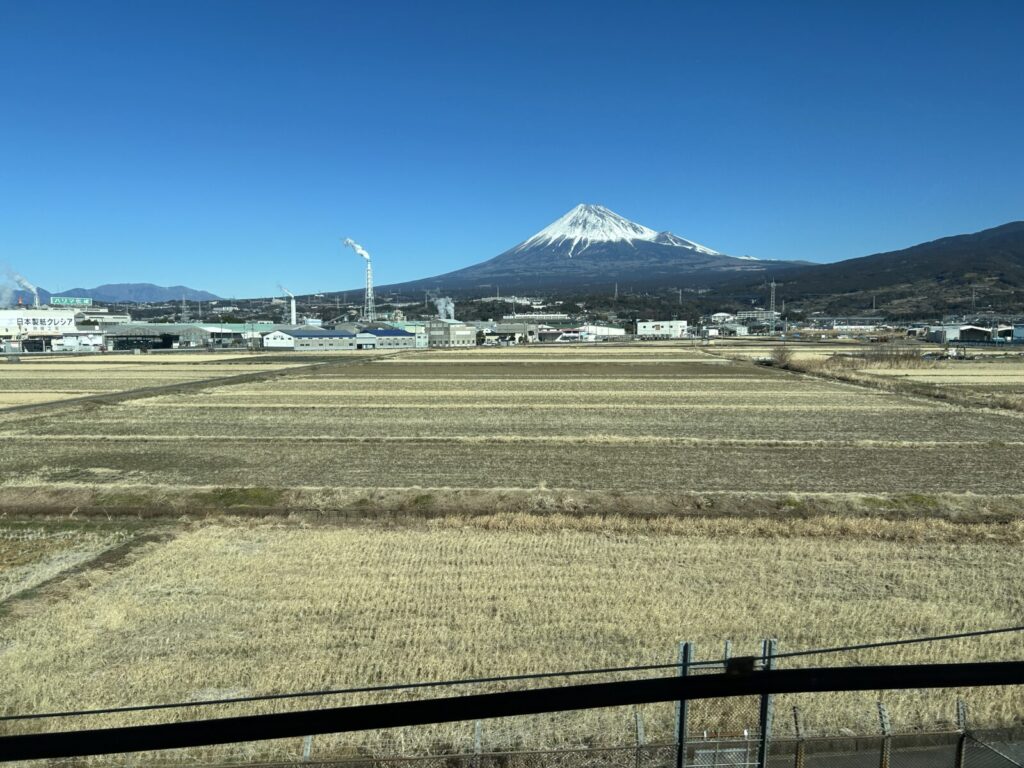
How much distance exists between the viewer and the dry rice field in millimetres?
5590

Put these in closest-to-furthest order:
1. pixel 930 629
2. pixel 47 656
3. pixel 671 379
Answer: pixel 47 656
pixel 930 629
pixel 671 379

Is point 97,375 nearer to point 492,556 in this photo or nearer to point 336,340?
point 336,340

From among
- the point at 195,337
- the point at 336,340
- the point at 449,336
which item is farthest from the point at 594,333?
the point at 195,337

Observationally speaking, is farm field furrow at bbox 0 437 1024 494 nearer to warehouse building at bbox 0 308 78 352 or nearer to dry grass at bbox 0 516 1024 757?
dry grass at bbox 0 516 1024 757

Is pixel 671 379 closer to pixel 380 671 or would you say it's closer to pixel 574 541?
pixel 574 541

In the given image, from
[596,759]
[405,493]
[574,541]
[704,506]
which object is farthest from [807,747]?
[405,493]

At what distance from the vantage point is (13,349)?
221ft

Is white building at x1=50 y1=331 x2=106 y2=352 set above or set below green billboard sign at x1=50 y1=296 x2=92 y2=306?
below

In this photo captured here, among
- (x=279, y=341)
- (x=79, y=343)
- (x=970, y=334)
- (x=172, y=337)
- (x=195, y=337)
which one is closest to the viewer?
(x=79, y=343)

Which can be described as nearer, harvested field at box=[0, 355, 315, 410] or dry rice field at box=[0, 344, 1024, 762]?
dry rice field at box=[0, 344, 1024, 762]

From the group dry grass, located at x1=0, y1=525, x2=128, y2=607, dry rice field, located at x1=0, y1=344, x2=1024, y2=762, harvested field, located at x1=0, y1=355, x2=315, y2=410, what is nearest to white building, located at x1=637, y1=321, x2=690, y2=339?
harvested field, located at x1=0, y1=355, x2=315, y2=410

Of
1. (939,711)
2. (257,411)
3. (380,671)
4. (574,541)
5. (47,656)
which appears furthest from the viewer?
(257,411)

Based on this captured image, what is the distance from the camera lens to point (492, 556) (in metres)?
8.61

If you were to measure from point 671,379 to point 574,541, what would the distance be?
1041 inches
